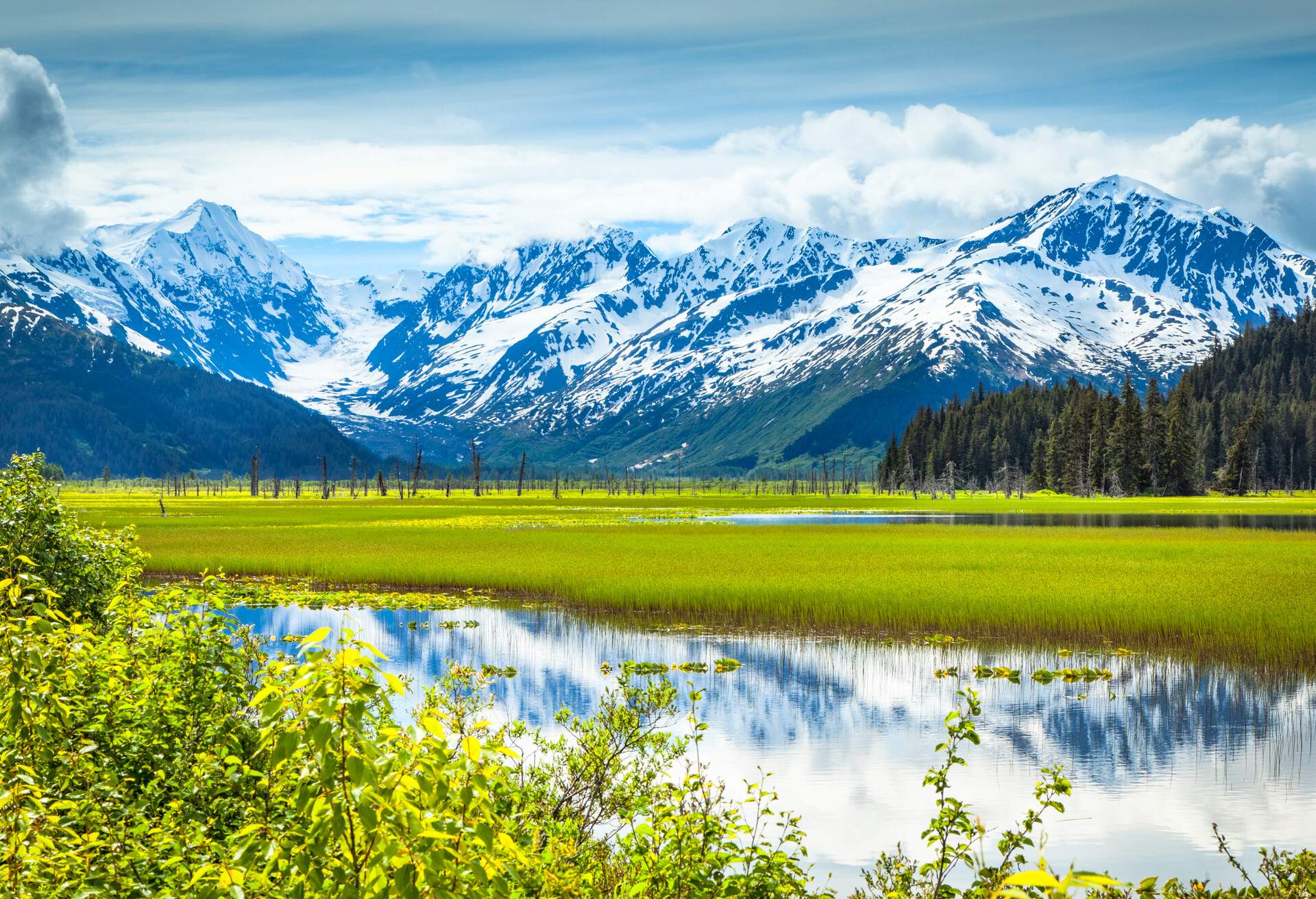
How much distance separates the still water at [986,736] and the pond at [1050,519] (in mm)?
66349

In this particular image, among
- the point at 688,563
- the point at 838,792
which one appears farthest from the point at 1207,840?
the point at 688,563

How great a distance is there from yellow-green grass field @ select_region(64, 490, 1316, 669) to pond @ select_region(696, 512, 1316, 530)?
1003cm

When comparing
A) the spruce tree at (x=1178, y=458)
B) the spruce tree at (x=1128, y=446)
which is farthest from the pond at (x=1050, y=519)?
the spruce tree at (x=1178, y=458)

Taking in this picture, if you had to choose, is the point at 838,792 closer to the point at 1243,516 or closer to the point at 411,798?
the point at 411,798

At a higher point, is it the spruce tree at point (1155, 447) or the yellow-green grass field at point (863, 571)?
the spruce tree at point (1155, 447)

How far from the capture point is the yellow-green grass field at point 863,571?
38.0m

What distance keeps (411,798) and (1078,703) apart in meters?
26.7

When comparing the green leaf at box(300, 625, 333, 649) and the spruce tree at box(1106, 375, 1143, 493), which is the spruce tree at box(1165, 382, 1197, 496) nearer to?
the spruce tree at box(1106, 375, 1143, 493)

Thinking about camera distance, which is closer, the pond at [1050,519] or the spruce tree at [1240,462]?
the pond at [1050,519]

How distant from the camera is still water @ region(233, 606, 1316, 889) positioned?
1889 centimetres

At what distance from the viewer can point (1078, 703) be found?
27.9 metres

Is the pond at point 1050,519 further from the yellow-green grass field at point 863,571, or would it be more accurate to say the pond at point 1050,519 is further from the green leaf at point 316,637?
the green leaf at point 316,637

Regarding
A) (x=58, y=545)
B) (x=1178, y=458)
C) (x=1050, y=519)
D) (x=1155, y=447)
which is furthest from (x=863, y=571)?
(x=1178, y=458)

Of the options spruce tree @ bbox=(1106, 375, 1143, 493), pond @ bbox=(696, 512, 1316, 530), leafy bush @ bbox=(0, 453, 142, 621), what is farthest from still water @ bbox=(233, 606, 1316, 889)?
spruce tree @ bbox=(1106, 375, 1143, 493)
